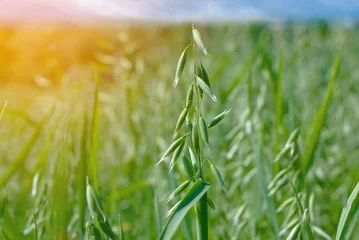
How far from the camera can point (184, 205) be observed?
1.43ft

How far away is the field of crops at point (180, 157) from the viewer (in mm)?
469

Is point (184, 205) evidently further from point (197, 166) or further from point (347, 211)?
point (347, 211)

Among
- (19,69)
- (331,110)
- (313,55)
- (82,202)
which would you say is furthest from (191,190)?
(19,69)

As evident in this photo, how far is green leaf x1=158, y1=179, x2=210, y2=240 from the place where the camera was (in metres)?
0.42

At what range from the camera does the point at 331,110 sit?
1.56 metres

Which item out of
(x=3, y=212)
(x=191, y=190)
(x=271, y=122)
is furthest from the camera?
(x=271, y=122)

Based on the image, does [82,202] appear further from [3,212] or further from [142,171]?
[142,171]

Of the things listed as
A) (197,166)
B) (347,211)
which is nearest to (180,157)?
(197,166)

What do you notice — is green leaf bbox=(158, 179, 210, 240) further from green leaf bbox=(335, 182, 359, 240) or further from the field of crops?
green leaf bbox=(335, 182, 359, 240)

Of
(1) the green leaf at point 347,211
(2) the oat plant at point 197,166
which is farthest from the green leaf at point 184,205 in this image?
(1) the green leaf at point 347,211

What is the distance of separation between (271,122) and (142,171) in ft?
1.06

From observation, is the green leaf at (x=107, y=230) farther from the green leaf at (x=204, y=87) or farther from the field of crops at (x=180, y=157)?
the green leaf at (x=204, y=87)

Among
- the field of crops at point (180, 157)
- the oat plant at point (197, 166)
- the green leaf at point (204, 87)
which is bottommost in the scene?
the field of crops at point (180, 157)

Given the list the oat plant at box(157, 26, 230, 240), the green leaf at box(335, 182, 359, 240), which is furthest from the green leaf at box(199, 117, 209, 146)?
the green leaf at box(335, 182, 359, 240)
